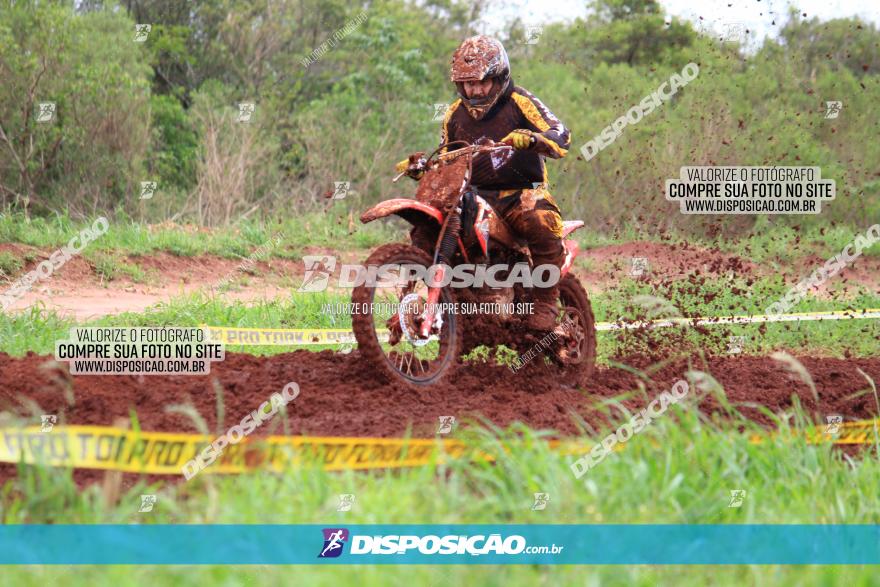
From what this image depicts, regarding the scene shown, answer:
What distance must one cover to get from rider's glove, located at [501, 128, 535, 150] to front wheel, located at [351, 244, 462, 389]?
0.87 meters

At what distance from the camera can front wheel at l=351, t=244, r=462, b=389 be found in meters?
6.27

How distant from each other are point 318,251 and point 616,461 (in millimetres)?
10496

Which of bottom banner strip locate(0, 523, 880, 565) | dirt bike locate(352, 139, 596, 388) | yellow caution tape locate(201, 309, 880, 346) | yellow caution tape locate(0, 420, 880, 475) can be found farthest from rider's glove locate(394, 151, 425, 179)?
bottom banner strip locate(0, 523, 880, 565)

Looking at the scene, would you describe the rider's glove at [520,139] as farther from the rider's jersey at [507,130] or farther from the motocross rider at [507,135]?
the rider's jersey at [507,130]

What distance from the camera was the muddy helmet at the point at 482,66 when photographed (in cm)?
693

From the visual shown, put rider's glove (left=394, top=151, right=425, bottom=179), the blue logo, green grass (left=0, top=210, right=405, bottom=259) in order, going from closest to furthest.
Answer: the blue logo < rider's glove (left=394, top=151, right=425, bottom=179) < green grass (left=0, top=210, right=405, bottom=259)

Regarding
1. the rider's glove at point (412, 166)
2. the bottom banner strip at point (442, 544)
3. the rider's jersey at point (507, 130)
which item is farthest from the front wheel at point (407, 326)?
the bottom banner strip at point (442, 544)

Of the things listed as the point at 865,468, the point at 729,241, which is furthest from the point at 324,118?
the point at 865,468

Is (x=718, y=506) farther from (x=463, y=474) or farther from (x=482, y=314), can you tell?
(x=482, y=314)

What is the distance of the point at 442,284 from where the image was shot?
6.64 metres
